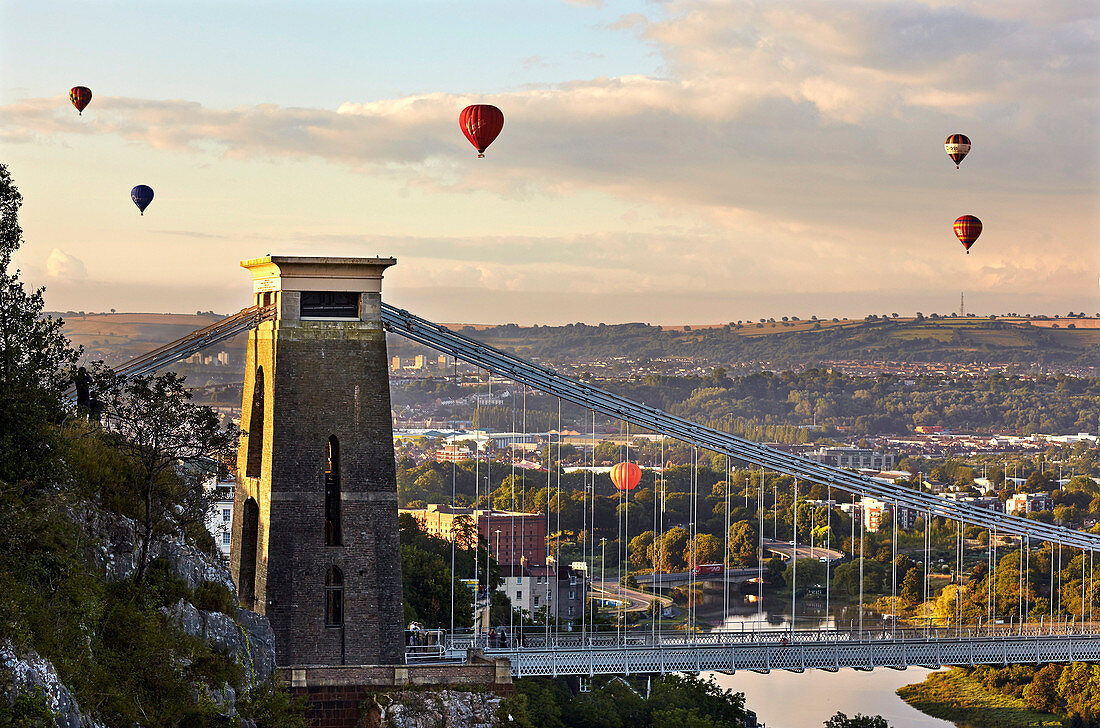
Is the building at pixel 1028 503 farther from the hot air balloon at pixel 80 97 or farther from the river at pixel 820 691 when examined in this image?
the hot air balloon at pixel 80 97

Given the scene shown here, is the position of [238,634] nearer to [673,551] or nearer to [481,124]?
[481,124]

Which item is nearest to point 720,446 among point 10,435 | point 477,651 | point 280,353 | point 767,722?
point 477,651

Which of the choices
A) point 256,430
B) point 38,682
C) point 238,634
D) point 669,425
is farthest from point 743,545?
point 38,682

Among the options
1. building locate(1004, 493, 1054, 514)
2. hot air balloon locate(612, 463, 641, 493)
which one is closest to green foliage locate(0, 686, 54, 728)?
hot air balloon locate(612, 463, 641, 493)

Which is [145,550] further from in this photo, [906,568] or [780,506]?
[780,506]

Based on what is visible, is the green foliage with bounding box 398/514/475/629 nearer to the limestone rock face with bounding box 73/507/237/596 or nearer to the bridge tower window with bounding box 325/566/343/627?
the bridge tower window with bounding box 325/566/343/627
